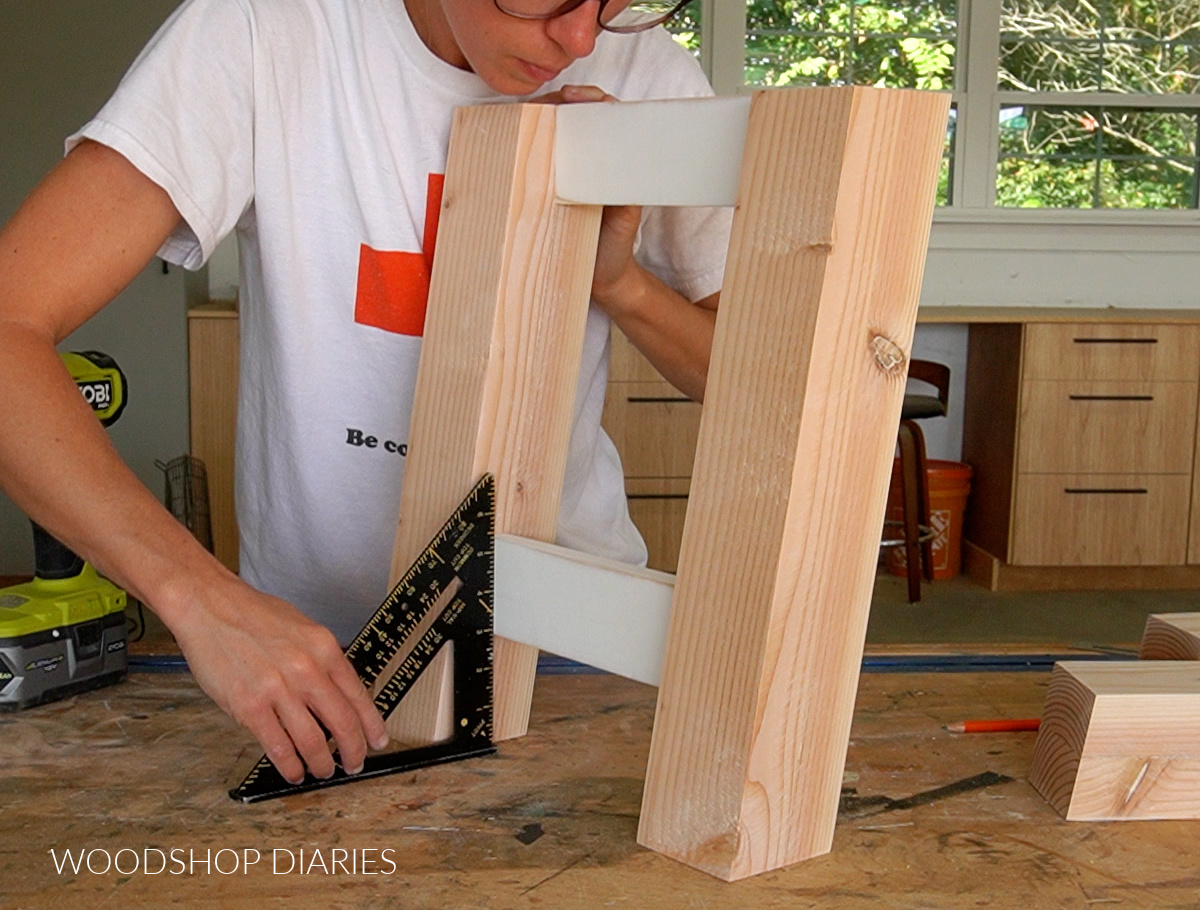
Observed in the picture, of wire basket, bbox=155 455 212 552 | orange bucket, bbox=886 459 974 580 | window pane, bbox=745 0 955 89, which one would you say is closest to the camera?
wire basket, bbox=155 455 212 552

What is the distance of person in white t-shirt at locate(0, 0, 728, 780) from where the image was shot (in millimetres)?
859

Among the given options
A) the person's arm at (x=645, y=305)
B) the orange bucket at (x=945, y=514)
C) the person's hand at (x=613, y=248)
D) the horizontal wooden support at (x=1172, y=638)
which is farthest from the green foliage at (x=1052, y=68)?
the horizontal wooden support at (x=1172, y=638)

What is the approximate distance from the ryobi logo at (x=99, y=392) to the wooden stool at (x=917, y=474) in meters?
3.11

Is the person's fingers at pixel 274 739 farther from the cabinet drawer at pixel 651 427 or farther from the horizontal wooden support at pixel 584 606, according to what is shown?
the cabinet drawer at pixel 651 427

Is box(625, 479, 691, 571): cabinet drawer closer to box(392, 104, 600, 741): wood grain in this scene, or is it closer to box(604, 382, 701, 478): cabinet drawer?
box(604, 382, 701, 478): cabinet drawer

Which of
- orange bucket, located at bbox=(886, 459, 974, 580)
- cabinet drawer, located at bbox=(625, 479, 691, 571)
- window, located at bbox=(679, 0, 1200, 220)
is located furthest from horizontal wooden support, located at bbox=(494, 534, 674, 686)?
window, located at bbox=(679, 0, 1200, 220)

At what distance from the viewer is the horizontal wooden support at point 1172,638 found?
3.29 ft

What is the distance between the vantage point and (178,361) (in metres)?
4.33

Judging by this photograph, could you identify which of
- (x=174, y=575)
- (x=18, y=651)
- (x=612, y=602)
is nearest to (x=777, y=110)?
(x=612, y=602)

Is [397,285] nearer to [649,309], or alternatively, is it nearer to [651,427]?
[649,309]

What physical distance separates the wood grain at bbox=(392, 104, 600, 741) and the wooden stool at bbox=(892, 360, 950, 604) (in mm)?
3185

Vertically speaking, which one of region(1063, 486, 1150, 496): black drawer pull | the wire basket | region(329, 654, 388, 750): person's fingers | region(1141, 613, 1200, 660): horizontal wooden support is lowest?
the wire basket

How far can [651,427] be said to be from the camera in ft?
13.9

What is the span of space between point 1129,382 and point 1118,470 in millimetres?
307
